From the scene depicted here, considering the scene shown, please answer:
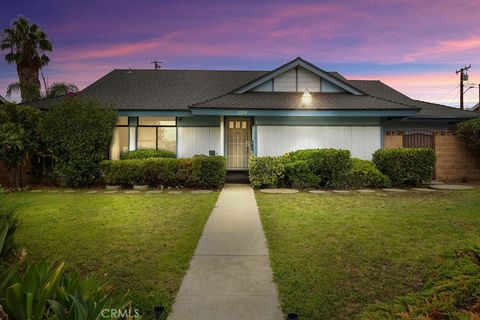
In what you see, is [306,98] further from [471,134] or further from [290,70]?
Answer: [471,134]

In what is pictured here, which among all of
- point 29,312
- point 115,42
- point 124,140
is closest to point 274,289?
point 29,312

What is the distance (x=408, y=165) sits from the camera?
13.4 meters

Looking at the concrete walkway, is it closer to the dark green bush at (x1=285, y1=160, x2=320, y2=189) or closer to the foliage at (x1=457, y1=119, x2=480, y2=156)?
the dark green bush at (x1=285, y1=160, x2=320, y2=189)

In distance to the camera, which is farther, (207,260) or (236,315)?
(207,260)

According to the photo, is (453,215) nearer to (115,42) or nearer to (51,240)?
(51,240)

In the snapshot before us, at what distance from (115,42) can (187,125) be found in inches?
264

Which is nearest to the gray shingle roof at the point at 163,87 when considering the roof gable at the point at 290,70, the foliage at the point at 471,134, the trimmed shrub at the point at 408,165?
the roof gable at the point at 290,70

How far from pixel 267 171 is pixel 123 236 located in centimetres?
760

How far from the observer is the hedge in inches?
517

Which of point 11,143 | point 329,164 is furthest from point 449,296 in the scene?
point 11,143

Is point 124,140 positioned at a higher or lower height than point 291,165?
higher

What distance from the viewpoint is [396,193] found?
39.5 ft

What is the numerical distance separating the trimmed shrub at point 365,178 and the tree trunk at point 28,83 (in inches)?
959

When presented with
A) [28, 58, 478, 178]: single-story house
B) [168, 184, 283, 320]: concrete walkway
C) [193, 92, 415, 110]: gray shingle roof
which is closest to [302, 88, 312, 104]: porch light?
[28, 58, 478, 178]: single-story house
